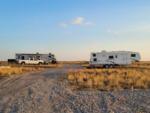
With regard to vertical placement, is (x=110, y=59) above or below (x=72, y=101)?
above

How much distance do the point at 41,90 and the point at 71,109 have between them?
17.6 ft

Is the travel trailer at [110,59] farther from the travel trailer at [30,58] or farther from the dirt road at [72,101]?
the dirt road at [72,101]

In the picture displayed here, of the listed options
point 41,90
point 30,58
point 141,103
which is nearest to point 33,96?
point 41,90

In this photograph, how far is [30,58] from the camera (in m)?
61.8

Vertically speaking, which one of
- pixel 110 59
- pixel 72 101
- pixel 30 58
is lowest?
pixel 72 101

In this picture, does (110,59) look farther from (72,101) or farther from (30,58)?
(72,101)

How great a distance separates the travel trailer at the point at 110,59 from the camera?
46.7m

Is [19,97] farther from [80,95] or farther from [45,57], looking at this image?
[45,57]

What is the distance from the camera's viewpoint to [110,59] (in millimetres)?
46812

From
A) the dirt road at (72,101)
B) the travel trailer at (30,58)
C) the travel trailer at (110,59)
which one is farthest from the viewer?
the travel trailer at (30,58)

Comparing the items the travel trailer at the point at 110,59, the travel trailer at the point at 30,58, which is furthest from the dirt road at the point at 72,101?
the travel trailer at the point at 30,58

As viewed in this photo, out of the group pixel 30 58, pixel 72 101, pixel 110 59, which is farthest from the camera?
pixel 30 58

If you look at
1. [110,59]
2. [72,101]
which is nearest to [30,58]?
[110,59]

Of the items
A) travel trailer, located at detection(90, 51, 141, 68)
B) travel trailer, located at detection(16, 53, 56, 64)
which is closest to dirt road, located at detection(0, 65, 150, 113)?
travel trailer, located at detection(90, 51, 141, 68)
